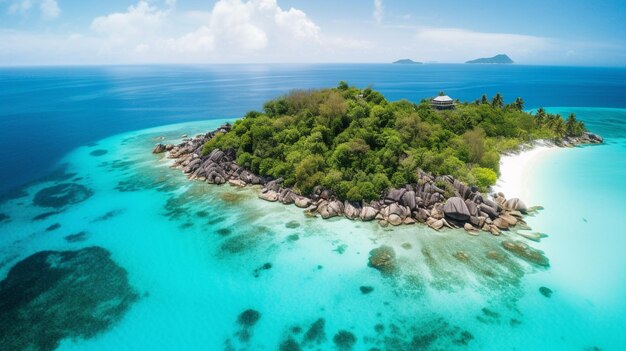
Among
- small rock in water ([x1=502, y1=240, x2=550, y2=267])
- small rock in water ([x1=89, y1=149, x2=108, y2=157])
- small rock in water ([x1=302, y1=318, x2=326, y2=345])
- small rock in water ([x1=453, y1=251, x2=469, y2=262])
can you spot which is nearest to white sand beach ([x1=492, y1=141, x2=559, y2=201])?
small rock in water ([x1=502, y1=240, x2=550, y2=267])

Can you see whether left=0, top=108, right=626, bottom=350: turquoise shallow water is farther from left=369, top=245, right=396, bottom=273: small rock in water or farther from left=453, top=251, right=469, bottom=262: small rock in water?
left=369, top=245, right=396, bottom=273: small rock in water

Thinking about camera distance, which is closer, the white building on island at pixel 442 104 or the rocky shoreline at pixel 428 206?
the rocky shoreline at pixel 428 206

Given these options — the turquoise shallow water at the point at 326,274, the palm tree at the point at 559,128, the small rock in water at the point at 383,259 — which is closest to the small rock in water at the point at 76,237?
the turquoise shallow water at the point at 326,274

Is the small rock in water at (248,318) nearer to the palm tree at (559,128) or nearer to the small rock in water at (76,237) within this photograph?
the small rock in water at (76,237)

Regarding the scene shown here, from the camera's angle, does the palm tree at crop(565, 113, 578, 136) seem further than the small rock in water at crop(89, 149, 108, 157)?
Yes

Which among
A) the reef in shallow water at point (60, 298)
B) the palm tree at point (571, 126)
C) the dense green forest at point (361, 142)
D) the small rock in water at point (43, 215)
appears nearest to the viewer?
the reef in shallow water at point (60, 298)

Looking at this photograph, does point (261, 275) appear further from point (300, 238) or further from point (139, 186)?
point (139, 186)
